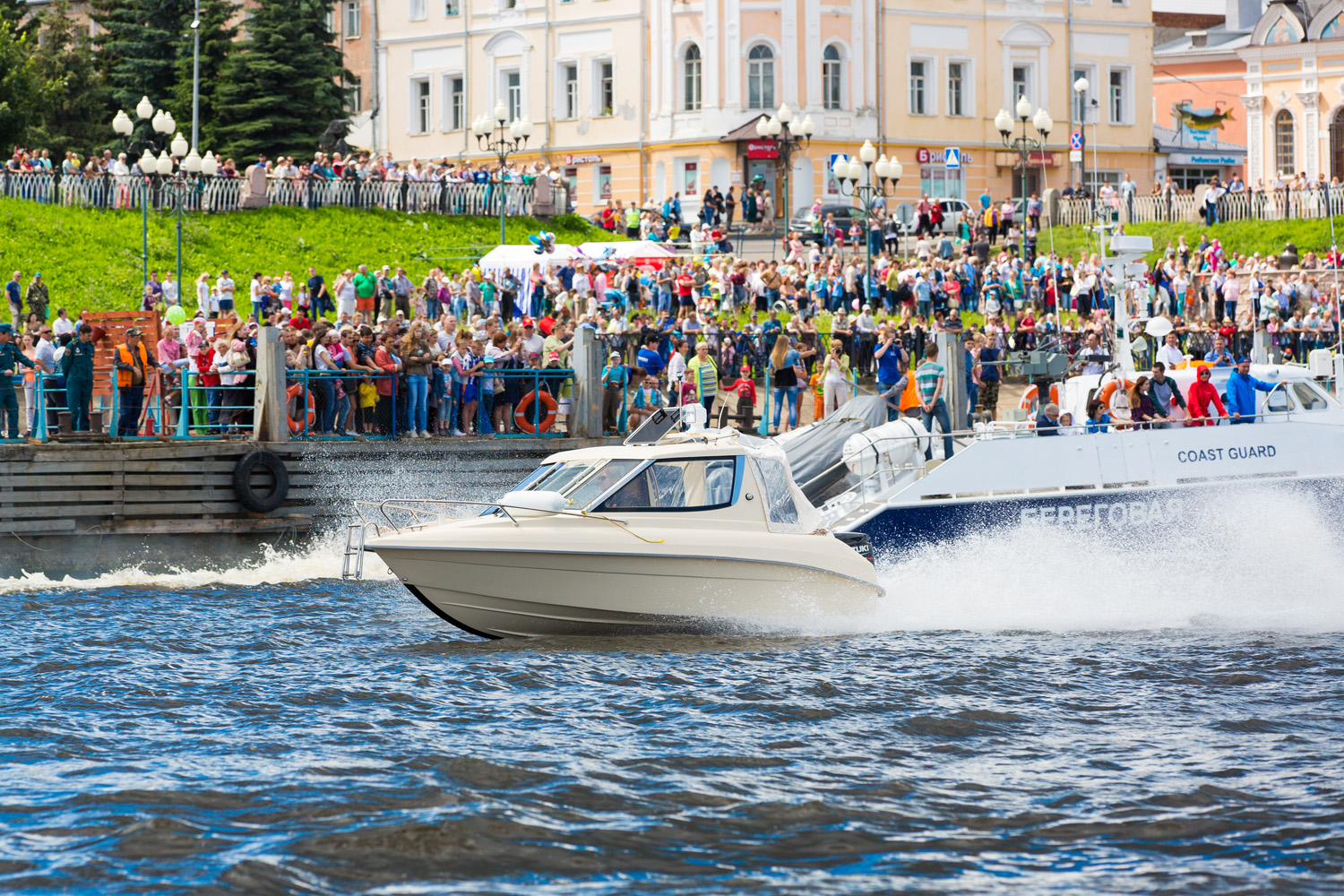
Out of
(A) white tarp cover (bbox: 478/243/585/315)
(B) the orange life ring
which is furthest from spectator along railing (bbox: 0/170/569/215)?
(B) the orange life ring

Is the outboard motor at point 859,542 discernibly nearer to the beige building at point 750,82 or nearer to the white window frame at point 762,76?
the beige building at point 750,82

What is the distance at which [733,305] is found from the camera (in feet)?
119

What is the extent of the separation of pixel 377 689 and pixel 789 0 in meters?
48.3

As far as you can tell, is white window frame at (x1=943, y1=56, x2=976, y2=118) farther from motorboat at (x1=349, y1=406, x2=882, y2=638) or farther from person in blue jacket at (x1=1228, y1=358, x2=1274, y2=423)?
motorboat at (x1=349, y1=406, x2=882, y2=638)

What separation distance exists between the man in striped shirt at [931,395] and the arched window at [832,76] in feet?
123

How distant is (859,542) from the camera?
1647 centimetres

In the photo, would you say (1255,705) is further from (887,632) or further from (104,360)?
(104,360)

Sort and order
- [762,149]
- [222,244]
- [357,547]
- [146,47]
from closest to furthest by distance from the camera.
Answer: [357,547]
[222,244]
[146,47]
[762,149]

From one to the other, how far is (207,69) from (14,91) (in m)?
6.45

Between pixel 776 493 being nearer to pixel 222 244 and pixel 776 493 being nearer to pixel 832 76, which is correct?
pixel 222 244

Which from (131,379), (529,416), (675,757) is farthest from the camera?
(529,416)

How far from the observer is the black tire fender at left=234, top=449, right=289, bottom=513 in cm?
2142

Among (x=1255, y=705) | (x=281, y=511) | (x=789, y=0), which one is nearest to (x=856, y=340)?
(x=281, y=511)

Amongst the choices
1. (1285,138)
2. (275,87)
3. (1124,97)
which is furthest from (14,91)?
(1285,138)
